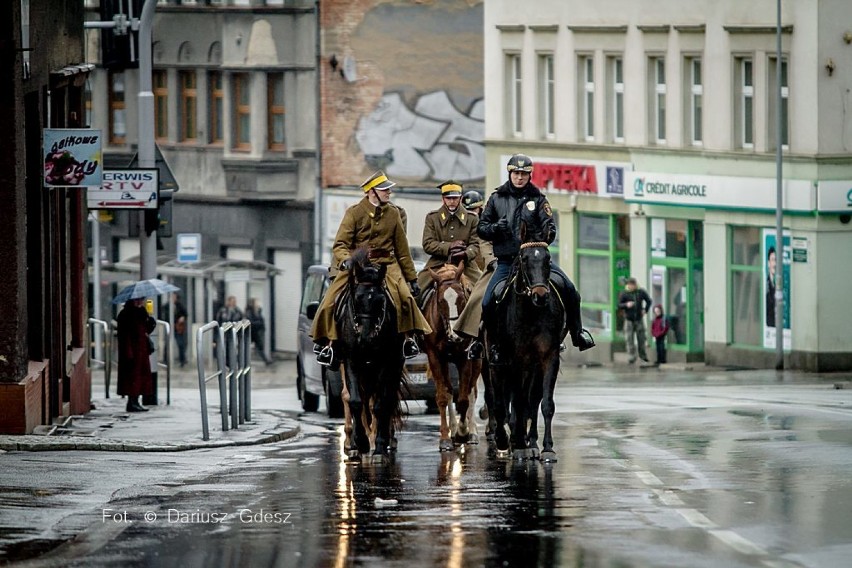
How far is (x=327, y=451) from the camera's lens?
2152 cm

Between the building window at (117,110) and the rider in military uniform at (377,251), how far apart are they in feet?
145

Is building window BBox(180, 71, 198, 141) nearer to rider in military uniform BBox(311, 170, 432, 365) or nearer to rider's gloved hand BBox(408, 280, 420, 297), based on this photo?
rider in military uniform BBox(311, 170, 432, 365)

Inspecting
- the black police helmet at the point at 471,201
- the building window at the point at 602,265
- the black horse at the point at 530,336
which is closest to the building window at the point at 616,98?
the building window at the point at 602,265

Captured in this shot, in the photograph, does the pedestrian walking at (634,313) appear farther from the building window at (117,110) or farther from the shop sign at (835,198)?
the building window at (117,110)

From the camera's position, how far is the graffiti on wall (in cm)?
6050

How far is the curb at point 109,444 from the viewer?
2028 centimetres

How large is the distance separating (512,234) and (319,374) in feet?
34.1

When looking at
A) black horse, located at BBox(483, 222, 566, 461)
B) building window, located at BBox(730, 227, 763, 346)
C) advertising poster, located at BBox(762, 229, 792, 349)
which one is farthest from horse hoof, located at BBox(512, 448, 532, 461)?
building window, located at BBox(730, 227, 763, 346)

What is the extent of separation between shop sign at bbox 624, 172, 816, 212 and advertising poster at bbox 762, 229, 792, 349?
0.74m

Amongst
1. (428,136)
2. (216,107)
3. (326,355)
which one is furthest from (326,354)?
(216,107)

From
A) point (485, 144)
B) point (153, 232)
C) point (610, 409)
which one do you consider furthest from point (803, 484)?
point (485, 144)

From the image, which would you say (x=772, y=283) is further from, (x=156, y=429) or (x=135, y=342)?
(x=156, y=429)

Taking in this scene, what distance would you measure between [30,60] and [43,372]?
10.3ft

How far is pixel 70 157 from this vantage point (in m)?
23.6
